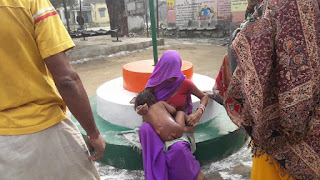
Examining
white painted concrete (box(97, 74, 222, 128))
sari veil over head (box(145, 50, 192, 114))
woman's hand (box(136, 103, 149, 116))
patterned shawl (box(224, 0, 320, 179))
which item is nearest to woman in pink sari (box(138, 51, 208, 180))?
sari veil over head (box(145, 50, 192, 114))

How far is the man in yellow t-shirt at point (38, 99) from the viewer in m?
1.22

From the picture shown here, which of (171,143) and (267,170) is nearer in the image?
(267,170)

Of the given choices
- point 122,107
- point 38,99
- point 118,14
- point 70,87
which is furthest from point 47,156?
point 118,14

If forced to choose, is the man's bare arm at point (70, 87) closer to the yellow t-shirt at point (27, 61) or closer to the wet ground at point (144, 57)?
the yellow t-shirt at point (27, 61)

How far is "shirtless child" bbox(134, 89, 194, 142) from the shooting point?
2.15 m

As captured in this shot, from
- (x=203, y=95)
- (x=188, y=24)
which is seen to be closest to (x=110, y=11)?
(x=188, y=24)

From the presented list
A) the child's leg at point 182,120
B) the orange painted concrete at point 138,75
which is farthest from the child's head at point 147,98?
the orange painted concrete at point 138,75

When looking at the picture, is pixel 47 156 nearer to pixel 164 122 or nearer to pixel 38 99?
pixel 38 99

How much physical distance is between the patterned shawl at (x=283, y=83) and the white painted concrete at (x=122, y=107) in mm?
1556

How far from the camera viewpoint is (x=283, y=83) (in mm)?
1195

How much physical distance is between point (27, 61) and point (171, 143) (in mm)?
1227

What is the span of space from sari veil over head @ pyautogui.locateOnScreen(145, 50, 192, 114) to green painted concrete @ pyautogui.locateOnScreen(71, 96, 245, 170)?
25.0 inches

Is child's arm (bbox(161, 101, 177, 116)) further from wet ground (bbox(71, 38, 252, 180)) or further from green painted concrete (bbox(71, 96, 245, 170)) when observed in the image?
wet ground (bbox(71, 38, 252, 180))

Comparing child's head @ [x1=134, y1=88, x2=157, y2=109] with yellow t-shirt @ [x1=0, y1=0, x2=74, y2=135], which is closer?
yellow t-shirt @ [x1=0, y1=0, x2=74, y2=135]
